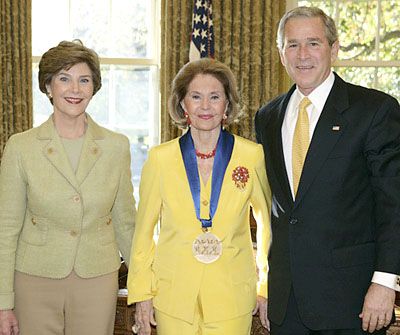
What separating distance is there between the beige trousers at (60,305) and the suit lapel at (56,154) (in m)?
0.39

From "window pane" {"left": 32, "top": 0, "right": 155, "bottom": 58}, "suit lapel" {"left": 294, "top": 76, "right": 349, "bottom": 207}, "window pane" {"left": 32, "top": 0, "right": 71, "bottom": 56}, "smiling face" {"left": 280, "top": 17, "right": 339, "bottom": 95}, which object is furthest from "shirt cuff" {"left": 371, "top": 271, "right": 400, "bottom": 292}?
"window pane" {"left": 32, "top": 0, "right": 71, "bottom": 56}

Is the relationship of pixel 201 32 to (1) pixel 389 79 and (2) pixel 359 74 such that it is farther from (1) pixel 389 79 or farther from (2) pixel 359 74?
(1) pixel 389 79

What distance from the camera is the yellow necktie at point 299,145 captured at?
8.53 ft

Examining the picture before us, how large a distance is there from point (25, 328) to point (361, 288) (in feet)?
4.38

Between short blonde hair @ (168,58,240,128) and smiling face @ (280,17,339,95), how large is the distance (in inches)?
10.2

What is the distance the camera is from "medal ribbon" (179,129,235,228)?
267 centimetres

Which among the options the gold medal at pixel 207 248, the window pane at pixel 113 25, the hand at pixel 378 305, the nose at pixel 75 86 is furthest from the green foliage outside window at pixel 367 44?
the hand at pixel 378 305

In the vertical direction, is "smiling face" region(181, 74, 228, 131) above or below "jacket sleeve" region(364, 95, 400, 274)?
above

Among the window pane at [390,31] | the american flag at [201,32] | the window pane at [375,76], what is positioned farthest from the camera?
the window pane at [375,76]

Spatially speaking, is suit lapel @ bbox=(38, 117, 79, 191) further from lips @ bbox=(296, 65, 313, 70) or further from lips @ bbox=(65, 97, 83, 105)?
lips @ bbox=(296, 65, 313, 70)

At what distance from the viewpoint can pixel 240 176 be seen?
2732 millimetres

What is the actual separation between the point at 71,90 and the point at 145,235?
25.9 inches

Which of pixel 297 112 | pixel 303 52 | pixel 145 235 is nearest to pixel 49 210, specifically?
pixel 145 235

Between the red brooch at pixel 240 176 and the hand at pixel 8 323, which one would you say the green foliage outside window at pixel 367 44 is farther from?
the hand at pixel 8 323
